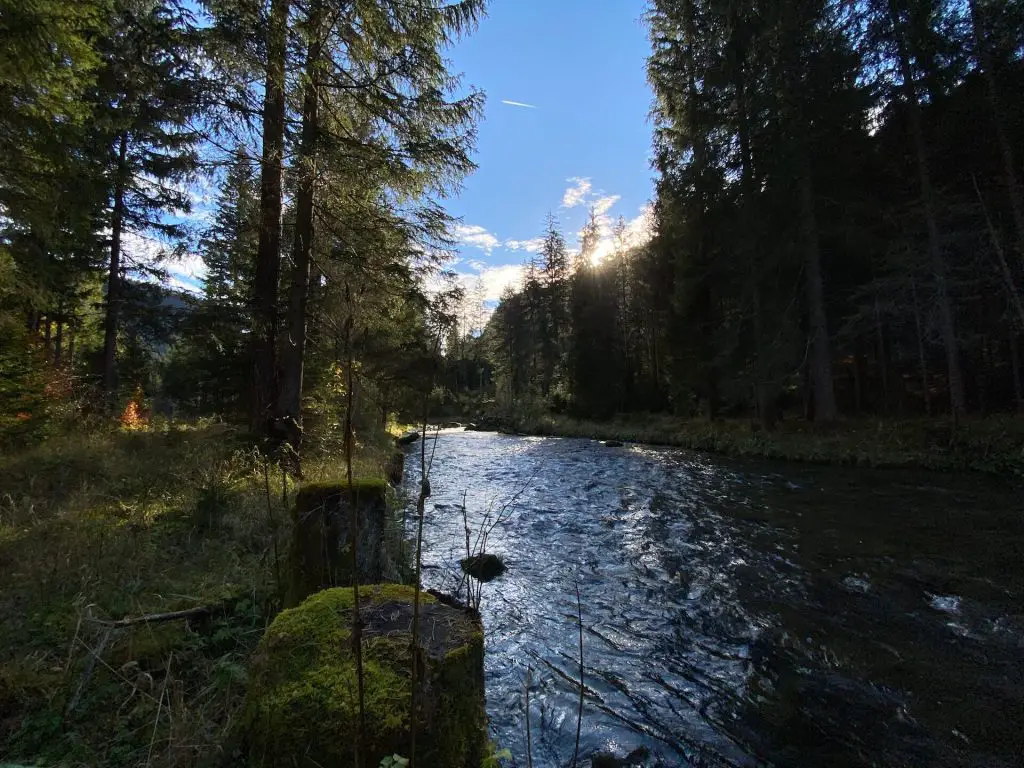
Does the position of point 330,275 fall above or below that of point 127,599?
above

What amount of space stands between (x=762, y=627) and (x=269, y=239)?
908cm

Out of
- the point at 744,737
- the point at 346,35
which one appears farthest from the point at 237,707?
the point at 346,35

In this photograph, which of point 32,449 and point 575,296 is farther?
point 575,296

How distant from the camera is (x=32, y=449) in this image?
701cm

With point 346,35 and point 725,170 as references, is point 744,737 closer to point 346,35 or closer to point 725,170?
point 346,35

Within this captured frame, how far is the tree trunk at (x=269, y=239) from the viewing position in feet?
23.3

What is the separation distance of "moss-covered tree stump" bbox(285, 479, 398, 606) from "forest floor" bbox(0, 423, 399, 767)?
7.4 inches

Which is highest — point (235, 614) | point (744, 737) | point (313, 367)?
point (313, 367)

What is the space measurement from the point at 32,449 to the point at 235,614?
6412mm

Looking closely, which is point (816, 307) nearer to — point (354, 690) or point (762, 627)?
point (762, 627)

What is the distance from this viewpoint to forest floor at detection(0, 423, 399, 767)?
85.3 inches

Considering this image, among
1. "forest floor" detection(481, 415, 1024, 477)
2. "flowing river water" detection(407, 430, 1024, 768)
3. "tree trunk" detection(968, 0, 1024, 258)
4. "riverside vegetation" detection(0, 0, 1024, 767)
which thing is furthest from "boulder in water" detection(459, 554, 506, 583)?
"tree trunk" detection(968, 0, 1024, 258)

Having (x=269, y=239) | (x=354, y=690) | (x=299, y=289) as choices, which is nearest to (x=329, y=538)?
(x=354, y=690)

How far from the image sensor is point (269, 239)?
26.9ft
